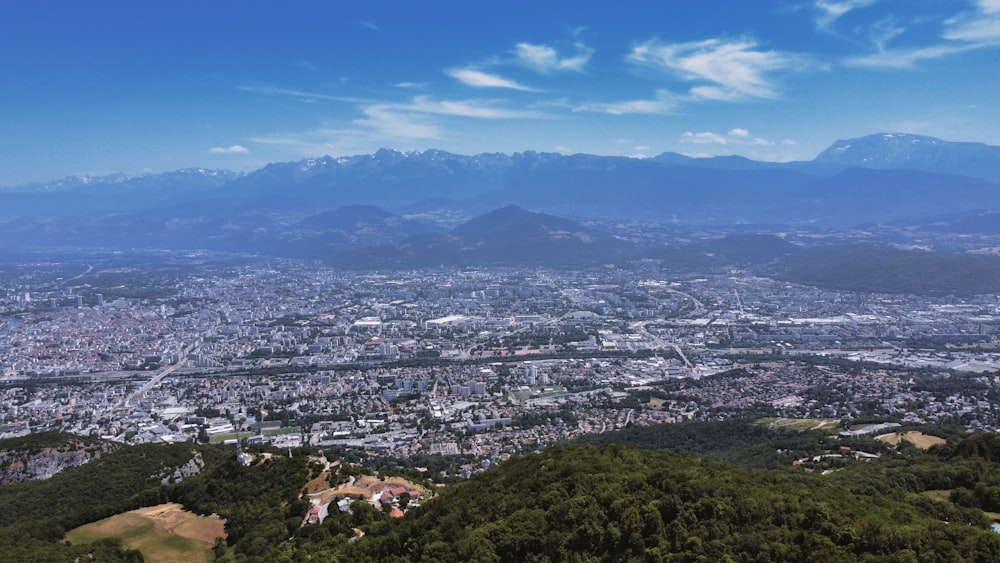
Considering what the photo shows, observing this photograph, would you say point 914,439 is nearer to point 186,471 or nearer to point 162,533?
point 162,533

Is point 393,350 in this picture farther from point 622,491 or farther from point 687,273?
point 687,273

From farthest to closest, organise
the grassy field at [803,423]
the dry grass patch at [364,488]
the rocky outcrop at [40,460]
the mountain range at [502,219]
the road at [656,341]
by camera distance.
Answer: the mountain range at [502,219]
the road at [656,341]
the grassy field at [803,423]
the rocky outcrop at [40,460]
the dry grass patch at [364,488]

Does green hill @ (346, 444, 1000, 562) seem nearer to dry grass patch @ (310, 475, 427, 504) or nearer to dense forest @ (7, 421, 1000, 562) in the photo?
dense forest @ (7, 421, 1000, 562)

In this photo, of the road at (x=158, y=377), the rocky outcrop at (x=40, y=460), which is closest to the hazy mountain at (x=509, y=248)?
the road at (x=158, y=377)

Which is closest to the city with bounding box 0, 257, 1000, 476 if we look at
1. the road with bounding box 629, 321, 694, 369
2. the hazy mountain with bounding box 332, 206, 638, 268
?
the road with bounding box 629, 321, 694, 369

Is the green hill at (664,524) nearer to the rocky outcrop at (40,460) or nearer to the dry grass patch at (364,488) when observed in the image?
the dry grass patch at (364,488)

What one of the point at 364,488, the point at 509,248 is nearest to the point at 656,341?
the point at 364,488
